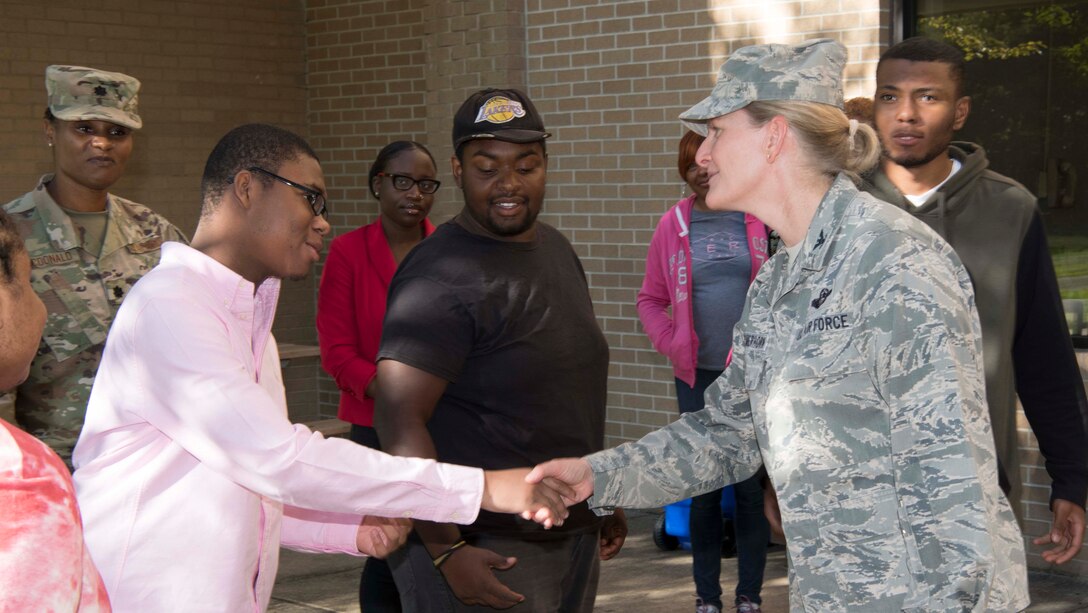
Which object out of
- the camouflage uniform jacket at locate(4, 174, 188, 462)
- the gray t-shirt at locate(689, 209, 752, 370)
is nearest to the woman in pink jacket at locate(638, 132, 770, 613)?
the gray t-shirt at locate(689, 209, 752, 370)

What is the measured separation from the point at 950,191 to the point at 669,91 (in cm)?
429

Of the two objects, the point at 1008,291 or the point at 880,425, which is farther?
the point at 1008,291

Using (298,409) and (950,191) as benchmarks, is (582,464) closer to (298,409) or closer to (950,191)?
(950,191)

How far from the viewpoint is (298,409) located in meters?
11.0

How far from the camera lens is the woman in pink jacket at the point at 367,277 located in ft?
18.0

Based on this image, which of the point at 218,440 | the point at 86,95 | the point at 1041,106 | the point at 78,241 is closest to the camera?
the point at 218,440

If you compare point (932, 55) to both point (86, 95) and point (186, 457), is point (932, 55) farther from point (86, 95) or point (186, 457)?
point (86, 95)

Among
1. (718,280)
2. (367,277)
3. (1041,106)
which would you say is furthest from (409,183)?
(1041,106)

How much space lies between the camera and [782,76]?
2.78m

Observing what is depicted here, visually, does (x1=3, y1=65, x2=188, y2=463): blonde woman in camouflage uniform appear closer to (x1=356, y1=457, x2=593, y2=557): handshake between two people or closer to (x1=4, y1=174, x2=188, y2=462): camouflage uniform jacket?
(x1=4, y1=174, x2=188, y2=462): camouflage uniform jacket

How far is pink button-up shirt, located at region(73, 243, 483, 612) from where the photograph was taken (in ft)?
8.49

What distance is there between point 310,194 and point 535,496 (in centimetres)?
95

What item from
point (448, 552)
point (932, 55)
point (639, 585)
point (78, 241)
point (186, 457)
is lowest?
point (639, 585)

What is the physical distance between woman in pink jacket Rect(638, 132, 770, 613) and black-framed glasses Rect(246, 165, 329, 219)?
320cm
